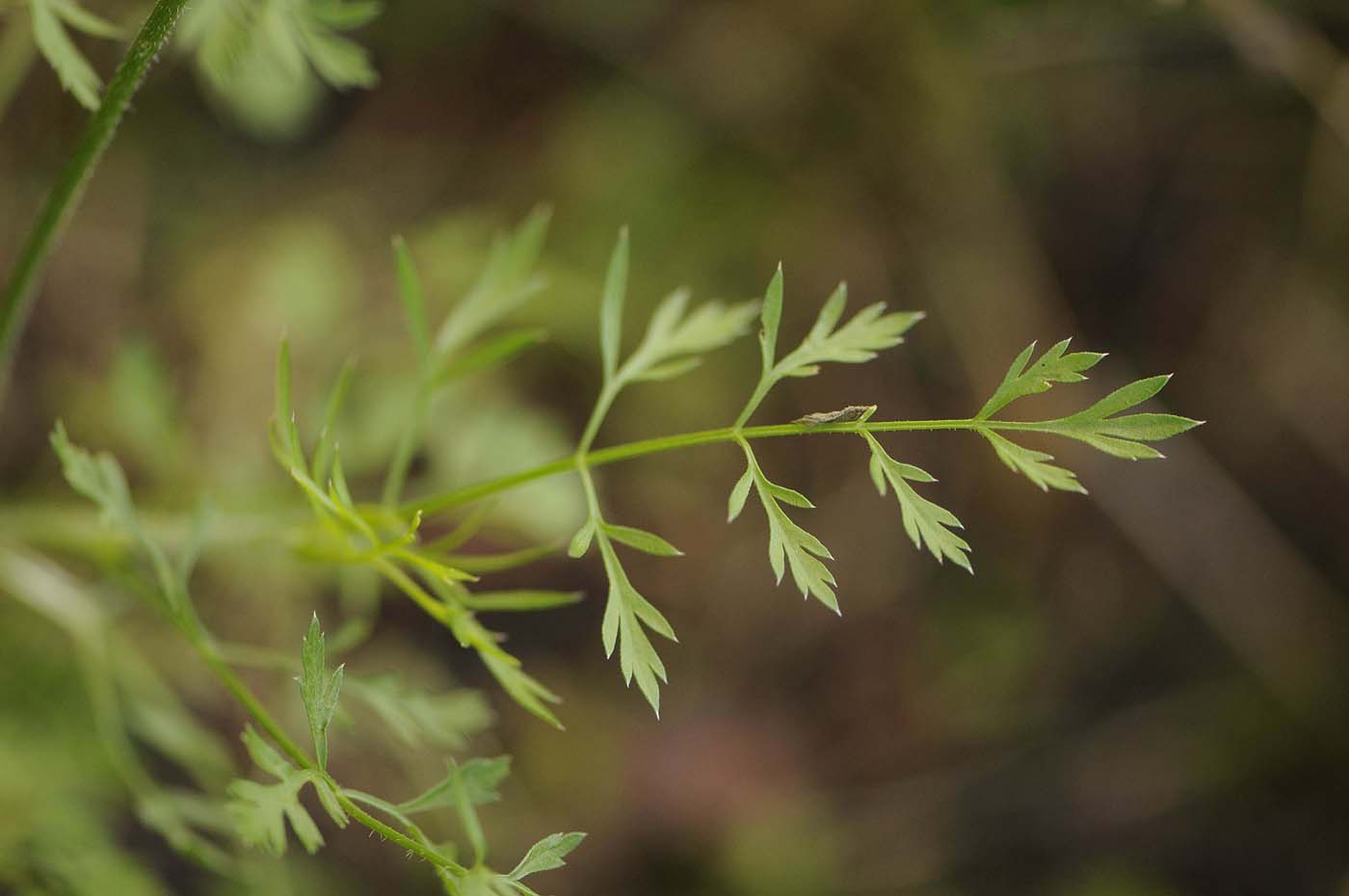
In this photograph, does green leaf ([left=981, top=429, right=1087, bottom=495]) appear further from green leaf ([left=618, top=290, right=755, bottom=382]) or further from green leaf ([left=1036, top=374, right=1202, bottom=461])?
green leaf ([left=618, top=290, right=755, bottom=382])

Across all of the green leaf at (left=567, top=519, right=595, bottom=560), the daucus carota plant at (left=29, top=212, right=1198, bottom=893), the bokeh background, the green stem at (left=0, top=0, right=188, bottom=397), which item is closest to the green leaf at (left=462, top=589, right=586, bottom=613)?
the daucus carota plant at (left=29, top=212, right=1198, bottom=893)

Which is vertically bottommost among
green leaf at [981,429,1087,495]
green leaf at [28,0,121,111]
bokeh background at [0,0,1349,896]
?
bokeh background at [0,0,1349,896]

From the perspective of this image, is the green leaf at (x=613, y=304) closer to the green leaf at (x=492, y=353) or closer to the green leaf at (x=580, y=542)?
the green leaf at (x=492, y=353)

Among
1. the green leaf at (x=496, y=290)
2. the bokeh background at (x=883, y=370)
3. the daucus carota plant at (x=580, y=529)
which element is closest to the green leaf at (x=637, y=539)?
the daucus carota plant at (x=580, y=529)

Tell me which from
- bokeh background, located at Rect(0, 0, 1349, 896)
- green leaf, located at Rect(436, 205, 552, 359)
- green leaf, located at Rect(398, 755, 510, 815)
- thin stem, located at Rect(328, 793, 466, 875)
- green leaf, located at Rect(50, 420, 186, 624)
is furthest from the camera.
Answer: bokeh background, located at Rect(0, 0, 1349, 896)

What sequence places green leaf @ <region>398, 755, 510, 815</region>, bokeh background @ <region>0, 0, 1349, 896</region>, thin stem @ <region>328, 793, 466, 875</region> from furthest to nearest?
bokeh background @ <region>0, 0, 1349, 896</region> → green leaf @ <region>398, 755, 510, 815</region> → thin stem @ <region>328, 793, 466, 875</region>

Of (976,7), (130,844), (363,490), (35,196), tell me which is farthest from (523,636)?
(976,7)

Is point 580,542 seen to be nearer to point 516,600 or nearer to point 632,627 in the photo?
point 632,627

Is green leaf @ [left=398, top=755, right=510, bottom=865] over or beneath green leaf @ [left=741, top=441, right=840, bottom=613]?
Answer: beneath
